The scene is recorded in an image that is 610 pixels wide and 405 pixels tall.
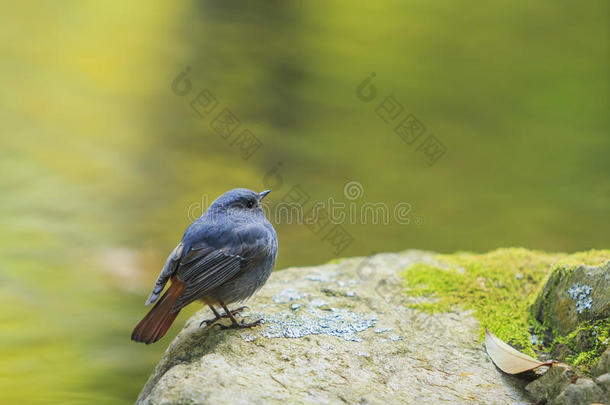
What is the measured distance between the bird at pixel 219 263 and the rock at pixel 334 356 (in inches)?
8.3

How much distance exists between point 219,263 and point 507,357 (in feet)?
4.93

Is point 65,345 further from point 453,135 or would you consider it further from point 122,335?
point 453,135

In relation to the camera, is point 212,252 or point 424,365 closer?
point 424,365

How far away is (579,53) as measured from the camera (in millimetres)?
8062

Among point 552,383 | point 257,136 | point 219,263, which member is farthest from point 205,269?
point 257,136

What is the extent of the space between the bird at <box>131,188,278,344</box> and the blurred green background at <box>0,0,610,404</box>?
5.35 ft

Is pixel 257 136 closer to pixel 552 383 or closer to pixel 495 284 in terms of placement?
pixel 495 284

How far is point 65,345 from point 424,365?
319 centimetres

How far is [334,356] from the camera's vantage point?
8.89 feet

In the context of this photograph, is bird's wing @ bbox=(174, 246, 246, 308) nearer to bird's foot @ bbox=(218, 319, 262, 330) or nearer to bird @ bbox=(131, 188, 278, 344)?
bird @ bbox=(131, 188, 278, 344)

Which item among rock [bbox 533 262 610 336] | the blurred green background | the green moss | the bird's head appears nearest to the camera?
rock [bbox 533 262 610 336]

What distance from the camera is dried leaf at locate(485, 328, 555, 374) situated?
8.41 feet

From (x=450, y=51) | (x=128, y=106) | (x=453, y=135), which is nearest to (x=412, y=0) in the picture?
(x=450, y=51)

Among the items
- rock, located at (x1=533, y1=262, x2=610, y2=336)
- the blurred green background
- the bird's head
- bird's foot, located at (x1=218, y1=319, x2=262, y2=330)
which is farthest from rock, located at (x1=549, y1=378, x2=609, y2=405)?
the blurred green background
